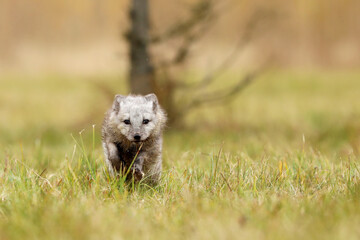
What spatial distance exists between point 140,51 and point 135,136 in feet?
17.8

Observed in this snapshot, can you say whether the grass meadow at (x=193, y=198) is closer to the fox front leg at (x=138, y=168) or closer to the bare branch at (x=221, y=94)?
the fox front leg at (x=138, y=168)

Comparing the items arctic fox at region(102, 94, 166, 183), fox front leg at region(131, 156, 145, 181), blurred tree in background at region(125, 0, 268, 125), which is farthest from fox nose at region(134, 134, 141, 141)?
blurred tree in background at region(125, 0, 268, 125)

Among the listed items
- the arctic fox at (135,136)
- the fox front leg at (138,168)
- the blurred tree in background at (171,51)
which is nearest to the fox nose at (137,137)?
the arctic fox at (135,136)

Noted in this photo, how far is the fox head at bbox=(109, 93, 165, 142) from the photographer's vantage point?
477cm

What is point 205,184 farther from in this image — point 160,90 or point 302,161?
point 160,90

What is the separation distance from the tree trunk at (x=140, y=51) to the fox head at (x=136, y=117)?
449 cm

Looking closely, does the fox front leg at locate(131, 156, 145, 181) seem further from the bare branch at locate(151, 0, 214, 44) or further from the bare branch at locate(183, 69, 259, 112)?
the bare branch at locate(183, 69, 259, 112)

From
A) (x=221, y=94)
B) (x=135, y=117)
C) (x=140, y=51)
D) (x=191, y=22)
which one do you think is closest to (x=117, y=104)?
(x=135, y=117)

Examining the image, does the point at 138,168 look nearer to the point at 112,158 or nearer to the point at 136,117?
the point at 112,158

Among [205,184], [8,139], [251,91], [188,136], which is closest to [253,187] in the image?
[205,184]

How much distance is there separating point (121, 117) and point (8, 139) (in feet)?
18.3

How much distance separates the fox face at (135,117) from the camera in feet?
15.6

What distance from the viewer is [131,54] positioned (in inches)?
391

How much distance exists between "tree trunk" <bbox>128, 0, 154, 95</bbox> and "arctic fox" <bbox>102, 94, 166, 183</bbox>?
14.8ft
